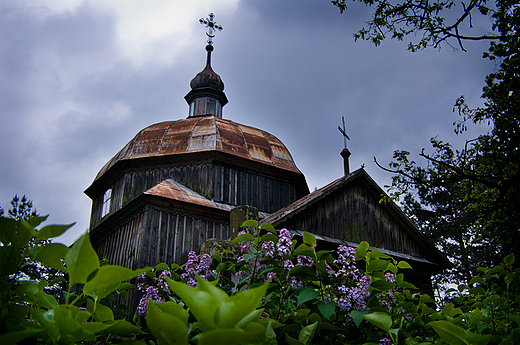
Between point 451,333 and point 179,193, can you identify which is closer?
point 451,333

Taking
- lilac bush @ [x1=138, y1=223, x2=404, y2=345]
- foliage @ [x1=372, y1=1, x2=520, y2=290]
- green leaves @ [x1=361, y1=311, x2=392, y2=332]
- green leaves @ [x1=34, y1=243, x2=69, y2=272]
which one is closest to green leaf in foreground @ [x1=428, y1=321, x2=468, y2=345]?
green leaves @ [x1=361, y1=311, x2=392, y2=332]

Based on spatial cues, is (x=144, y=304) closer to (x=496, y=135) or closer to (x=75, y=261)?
(x=75, y=261)

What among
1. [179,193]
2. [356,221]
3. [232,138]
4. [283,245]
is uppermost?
[232,138]

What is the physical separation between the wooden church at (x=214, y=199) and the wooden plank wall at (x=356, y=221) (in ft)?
0.10

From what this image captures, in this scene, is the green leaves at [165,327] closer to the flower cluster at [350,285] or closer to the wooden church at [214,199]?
the flower cluster at [350,285]

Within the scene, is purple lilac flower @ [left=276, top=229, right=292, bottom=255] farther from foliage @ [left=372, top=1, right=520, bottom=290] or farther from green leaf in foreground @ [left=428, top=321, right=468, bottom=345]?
foliage @ [left=372, top=1, right=520, bottom=290]

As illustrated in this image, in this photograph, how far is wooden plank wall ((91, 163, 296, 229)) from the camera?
50.7ft

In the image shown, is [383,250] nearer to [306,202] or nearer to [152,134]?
[306,202]

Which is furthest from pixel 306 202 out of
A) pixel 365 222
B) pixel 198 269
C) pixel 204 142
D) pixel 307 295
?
pixel 307 295

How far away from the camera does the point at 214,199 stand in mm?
15109

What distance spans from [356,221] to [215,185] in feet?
17.2

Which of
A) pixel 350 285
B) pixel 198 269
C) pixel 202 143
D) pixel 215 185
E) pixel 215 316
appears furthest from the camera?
pixel 202 143

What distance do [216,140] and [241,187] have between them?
2.03 metres

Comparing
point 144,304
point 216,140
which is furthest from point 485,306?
point 216,140
